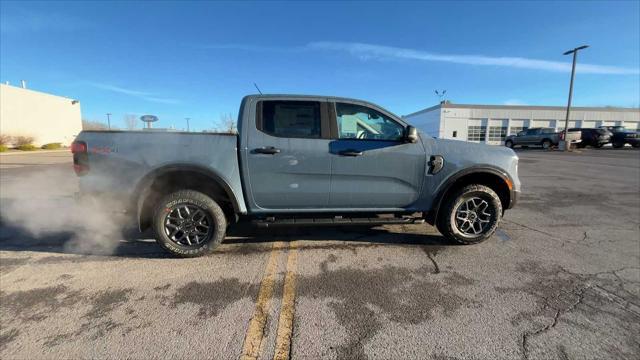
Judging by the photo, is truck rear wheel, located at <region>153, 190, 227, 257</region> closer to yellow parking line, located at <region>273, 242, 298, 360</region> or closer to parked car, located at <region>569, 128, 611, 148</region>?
yellow parking line, located at <region>273, 242, 298, 360</region>

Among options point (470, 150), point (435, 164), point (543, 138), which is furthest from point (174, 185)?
point (543, 138)

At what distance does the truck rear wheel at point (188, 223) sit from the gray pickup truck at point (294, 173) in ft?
0.04

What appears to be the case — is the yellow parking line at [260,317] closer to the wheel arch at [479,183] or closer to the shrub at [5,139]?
the wheel arch at [479,183]

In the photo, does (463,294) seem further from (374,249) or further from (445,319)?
(374,249)

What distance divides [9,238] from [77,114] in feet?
155

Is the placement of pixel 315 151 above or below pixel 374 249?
above

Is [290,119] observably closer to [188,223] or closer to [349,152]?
[349,152]

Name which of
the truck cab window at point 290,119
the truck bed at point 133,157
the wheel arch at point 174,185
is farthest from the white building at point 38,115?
the truck cab window at point 290,119

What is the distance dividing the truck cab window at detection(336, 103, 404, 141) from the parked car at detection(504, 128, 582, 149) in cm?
2799

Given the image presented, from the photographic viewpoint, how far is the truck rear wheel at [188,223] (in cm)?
349

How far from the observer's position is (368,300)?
8.95ft

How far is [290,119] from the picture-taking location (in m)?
3.67

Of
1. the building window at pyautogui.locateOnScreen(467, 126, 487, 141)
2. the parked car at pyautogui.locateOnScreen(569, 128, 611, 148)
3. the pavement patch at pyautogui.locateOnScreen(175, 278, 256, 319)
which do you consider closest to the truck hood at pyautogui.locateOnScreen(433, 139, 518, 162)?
the pavement patch at pyautogui.locateOnScreen(175, 278, 256, 319)

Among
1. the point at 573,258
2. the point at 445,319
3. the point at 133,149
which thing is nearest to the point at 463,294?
the point at 445,319
